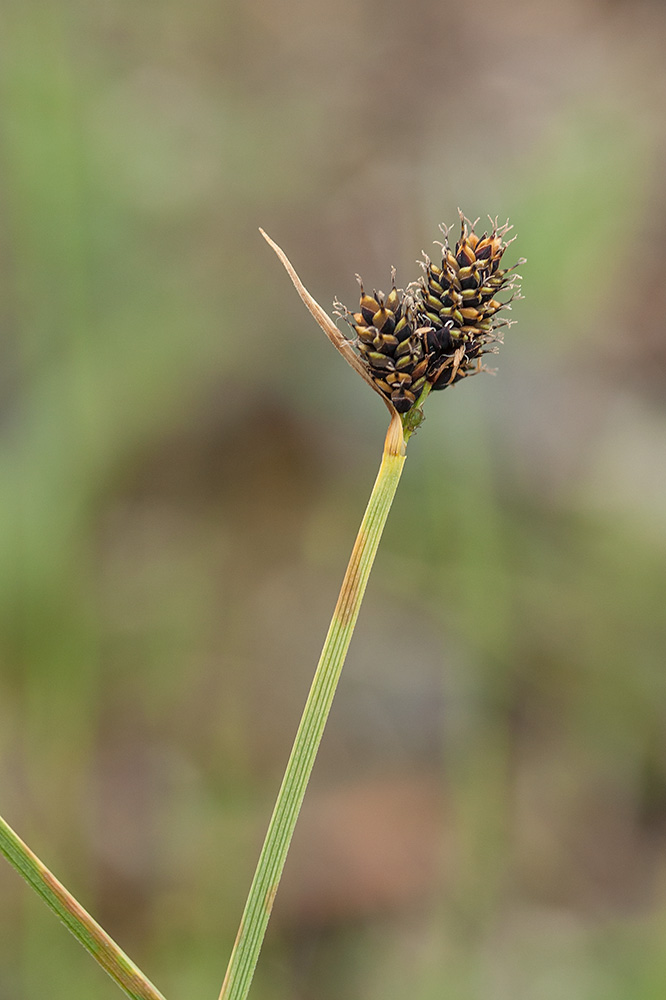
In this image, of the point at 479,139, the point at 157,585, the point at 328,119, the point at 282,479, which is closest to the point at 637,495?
the point at 282,479

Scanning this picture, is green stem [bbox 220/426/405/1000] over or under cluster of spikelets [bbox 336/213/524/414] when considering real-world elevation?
under

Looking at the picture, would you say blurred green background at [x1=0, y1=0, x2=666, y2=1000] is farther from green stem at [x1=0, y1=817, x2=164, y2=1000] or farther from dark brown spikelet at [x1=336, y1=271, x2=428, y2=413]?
dark brown spikelet at [x1=336, y1=271, x2=428, y2=413]

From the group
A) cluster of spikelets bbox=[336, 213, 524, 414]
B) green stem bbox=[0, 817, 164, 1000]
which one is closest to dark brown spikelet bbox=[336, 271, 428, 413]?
cluster of spikelets bbox=[336, 213, 524, 414]

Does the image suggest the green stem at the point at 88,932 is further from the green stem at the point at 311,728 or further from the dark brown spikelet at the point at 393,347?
the dark brown spikelet at the point at 393,347

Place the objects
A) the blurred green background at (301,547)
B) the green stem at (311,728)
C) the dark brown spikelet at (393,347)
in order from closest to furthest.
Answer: the green stem at (311,728) → the dark brown spikelet at (393,347) → the blurred green background at (301,547)

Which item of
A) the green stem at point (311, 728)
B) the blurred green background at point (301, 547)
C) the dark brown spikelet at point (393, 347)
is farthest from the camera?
the blurred green background at point (301, 547)

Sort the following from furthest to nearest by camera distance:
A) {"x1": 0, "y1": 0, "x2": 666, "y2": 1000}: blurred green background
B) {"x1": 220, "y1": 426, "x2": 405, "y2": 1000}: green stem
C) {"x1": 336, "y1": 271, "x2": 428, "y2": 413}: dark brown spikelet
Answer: {"x1": 0, "y1": 0, "x2": 666, "y2": 1000}: blurred green background < {"x1": 336, "y1": 271, "x2": 428, "y2": 413}: dark brown spikelet < {"x1": 220, "y1": 426, "x2": 405, "y2": 1000}: green stem

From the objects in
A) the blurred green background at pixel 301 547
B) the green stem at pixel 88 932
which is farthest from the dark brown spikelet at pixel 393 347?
the blurred green background at pixel 301 547
